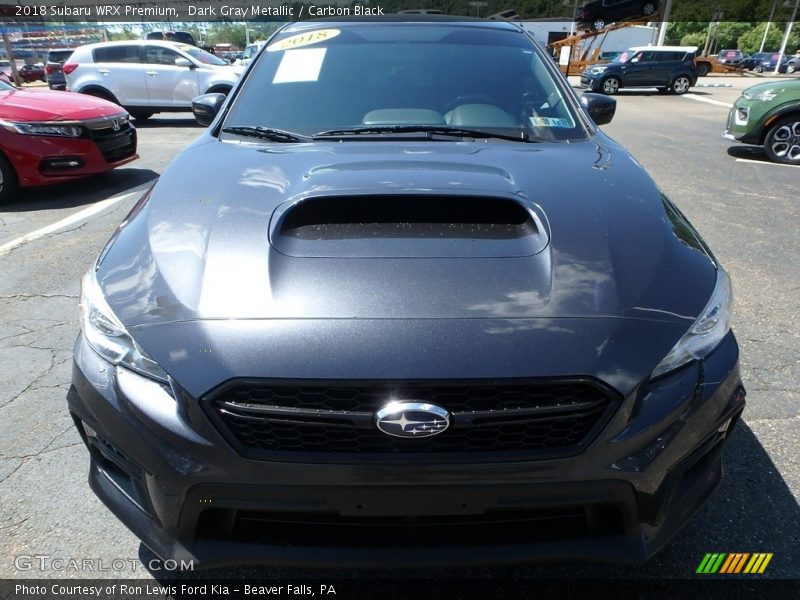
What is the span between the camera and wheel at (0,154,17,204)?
616cm

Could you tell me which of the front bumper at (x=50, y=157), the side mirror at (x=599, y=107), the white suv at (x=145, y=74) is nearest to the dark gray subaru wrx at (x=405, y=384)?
the side mirror at (x=599, y=107)

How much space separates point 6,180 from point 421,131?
5.80 m

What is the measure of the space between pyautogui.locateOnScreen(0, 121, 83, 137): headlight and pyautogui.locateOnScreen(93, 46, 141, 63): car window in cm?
755

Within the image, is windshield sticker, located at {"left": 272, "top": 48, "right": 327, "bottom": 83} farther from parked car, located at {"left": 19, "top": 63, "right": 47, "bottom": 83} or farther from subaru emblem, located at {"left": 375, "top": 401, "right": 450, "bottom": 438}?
parked car, located at {"left": 19, "top": 63, "right": 47, "bottom": 83}

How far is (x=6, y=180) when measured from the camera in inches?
244

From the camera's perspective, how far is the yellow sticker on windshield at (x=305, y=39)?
9.50ft

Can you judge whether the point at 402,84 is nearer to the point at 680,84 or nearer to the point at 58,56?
the point at 680,84

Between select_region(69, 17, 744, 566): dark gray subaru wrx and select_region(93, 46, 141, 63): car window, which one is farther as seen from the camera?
select_region(93, 46, 141, 63): car window

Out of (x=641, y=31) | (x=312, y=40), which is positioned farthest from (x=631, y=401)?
(x=641, y=31)

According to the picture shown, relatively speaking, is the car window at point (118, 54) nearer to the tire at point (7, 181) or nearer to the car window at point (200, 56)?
the car window at point (200, 56)

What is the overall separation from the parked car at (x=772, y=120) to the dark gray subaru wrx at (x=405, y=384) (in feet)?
27.5

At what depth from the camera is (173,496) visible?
4.68 feet

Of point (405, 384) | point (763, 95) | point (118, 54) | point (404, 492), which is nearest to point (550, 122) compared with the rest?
point (405, 384)

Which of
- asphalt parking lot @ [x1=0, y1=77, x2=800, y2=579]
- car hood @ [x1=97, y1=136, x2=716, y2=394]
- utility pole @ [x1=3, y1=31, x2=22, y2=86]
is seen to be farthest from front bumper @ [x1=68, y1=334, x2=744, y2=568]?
utility pole @ [x1=3, y1=31, x2=22, y2=86]
